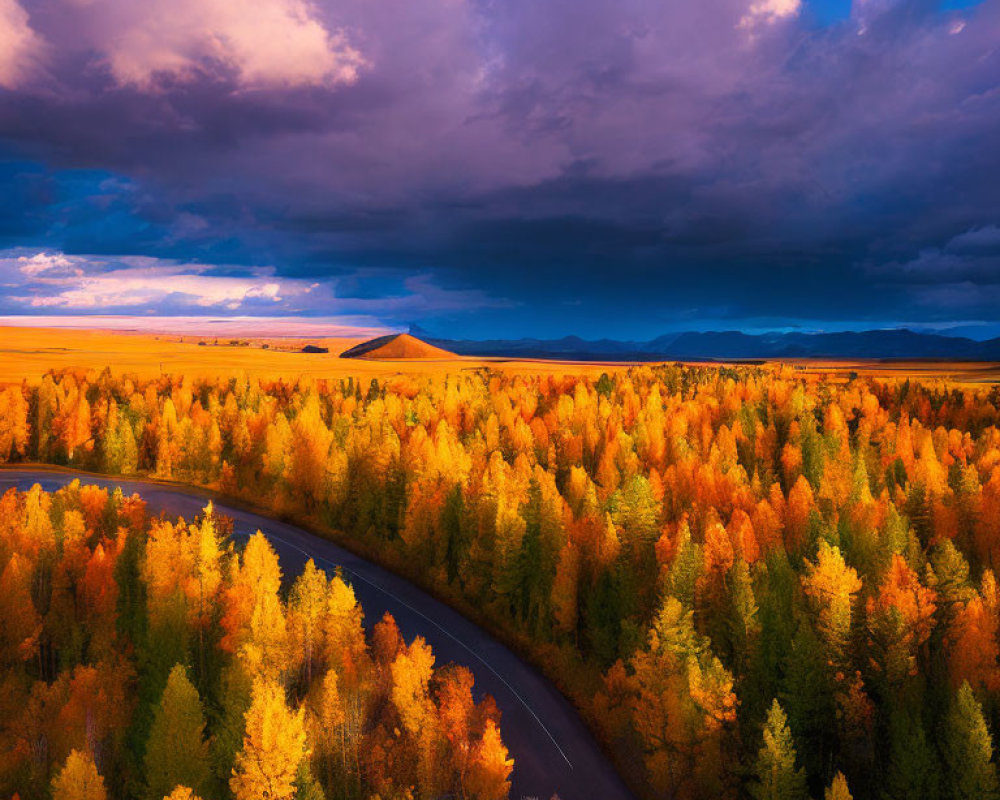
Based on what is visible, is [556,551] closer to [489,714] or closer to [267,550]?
→ [489,714]

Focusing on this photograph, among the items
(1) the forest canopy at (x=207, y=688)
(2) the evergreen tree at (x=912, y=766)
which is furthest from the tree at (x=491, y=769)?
(2) the evergreen tree at (x=912, y=766)

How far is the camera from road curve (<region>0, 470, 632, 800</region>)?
Result: 51312 mm

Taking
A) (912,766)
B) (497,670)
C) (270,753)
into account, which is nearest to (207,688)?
(270,753)

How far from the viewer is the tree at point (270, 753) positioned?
1577 inches

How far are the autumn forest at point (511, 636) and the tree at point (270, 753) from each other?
0.17 m

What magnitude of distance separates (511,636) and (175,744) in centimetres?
3448

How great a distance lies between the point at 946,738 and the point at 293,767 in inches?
1647

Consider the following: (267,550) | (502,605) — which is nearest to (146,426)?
(267,550)

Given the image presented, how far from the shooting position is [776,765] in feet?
142

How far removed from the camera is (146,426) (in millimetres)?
131625

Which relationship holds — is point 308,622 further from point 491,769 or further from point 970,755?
point 970,755

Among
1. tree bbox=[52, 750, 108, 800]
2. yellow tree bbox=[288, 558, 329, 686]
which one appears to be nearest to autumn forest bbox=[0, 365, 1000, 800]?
tree bbox=[52, 750, 108, 800]

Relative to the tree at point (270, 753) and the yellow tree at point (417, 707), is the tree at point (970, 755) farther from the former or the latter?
the tree at point (270, 753)

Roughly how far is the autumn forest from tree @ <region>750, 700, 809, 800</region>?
0.55 feet
